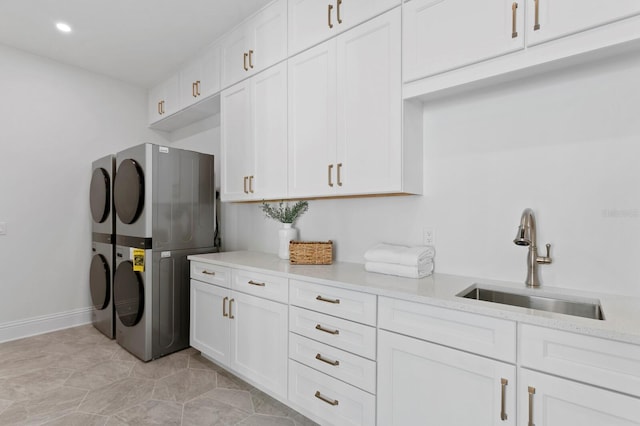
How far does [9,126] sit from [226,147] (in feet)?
7.00

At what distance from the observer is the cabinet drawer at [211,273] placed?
2.28 meters

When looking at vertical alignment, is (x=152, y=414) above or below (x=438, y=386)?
below

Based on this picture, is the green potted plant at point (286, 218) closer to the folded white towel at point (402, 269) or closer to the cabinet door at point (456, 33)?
the folded white towel at point (402, 269)

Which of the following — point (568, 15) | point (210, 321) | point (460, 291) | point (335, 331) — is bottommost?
point (210, 321)

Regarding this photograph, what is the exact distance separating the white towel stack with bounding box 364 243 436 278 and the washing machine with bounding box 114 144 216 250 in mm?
1681

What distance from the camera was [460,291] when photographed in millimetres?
1449

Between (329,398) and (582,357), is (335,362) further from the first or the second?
(582,357)

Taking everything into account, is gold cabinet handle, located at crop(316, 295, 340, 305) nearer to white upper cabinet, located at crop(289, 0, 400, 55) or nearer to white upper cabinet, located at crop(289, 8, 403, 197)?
white upper cabinet, located at crop(289, 8, 403, 197)

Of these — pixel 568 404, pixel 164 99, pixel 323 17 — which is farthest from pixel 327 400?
pixel 164 99

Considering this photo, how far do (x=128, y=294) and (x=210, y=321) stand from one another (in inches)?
33.1

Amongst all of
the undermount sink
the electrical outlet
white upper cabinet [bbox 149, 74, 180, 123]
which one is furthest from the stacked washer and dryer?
the undermount sink

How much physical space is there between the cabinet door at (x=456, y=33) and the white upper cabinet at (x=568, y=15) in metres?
0.04

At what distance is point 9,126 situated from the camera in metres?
3.00

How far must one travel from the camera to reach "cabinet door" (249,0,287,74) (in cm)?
225
